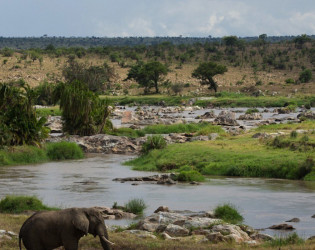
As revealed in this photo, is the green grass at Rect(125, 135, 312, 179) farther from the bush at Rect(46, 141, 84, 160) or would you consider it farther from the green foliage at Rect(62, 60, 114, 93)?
the green foliage at Rect(62, 60, 114, 93)

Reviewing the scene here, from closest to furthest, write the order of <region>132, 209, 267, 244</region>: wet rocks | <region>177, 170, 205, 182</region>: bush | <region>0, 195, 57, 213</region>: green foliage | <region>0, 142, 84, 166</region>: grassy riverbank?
<region>132, 209, 267, 244</region>: wet rocks, <region>0, 195, 57, 213</region>: green foliage, <region>177, 170, 205, 182</region>: bush, <region>0, 142, 84, 166</region>: grassy riverbank

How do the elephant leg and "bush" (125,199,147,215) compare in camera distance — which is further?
"bush" (125,199,147,215)

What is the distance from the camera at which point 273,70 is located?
408 feet

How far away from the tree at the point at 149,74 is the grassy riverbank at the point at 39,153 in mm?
62393

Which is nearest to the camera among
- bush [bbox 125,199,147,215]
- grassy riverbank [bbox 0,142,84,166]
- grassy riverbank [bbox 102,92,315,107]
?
bush [bbox 125,199,147,215]

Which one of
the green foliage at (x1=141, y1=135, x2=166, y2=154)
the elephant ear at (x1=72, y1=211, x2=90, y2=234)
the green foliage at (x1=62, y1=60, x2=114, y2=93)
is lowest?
the green foliage at (x1=141, y1=135, x2=166, y2=154)

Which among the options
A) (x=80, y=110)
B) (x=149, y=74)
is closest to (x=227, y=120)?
(x=80, y=110)

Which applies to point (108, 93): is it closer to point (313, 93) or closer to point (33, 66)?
point (33, 66)

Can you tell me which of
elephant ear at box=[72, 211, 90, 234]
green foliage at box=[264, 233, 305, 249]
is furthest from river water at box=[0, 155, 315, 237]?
elephant ear at box=[72, 211, 90, 234]

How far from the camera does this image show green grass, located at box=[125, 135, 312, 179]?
99.5 feet

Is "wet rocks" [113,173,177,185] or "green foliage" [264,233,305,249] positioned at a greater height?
"green foliage" [264,233,305,249]

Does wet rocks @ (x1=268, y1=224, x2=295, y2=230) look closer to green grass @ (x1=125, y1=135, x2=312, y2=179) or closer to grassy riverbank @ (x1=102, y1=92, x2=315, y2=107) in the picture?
green grass @ (x1=125, y1=135, x2=312, y2=179)

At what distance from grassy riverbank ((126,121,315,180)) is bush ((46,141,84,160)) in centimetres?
456

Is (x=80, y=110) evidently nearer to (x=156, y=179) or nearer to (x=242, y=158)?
(x=242, y=158)
